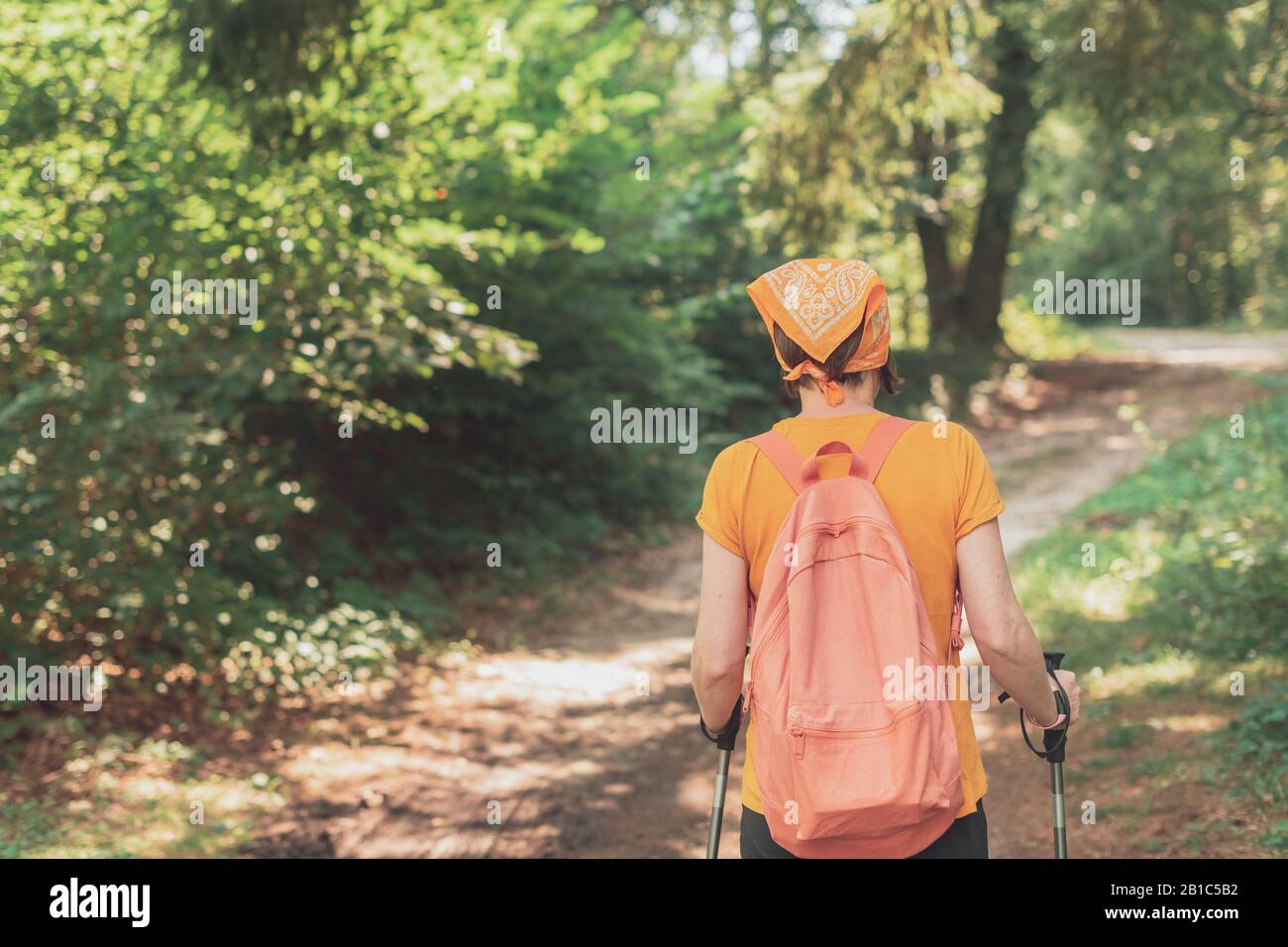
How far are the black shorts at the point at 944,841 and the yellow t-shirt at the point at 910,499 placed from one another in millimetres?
30

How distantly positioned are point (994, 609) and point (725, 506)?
22.9 inches

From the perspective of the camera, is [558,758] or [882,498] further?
[558,758]

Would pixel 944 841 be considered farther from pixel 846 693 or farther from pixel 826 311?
pixel 826 311

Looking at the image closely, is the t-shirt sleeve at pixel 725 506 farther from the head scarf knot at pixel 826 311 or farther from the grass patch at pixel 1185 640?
the grass patch at pixel 1185 640

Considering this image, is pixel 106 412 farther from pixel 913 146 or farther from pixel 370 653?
pixel 913 146

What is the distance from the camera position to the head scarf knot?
252cm

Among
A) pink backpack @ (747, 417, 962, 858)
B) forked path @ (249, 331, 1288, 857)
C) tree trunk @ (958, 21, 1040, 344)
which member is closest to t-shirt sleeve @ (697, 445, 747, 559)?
pink backpack @ (747, 417, 962, 858)

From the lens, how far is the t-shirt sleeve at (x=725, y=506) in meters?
2.52

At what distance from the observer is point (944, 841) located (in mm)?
2422

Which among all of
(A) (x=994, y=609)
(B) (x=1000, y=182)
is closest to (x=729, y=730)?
(A) (x=994, y=609)

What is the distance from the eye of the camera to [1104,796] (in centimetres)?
626

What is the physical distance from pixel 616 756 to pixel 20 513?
3785 mm

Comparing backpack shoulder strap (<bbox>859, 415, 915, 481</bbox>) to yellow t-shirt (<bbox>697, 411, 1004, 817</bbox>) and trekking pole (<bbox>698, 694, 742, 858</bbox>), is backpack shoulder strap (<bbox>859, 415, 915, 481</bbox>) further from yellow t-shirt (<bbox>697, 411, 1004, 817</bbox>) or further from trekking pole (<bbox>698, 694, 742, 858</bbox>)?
trekking pole (<bbox>698, 694, 742, 858</bbox>)
